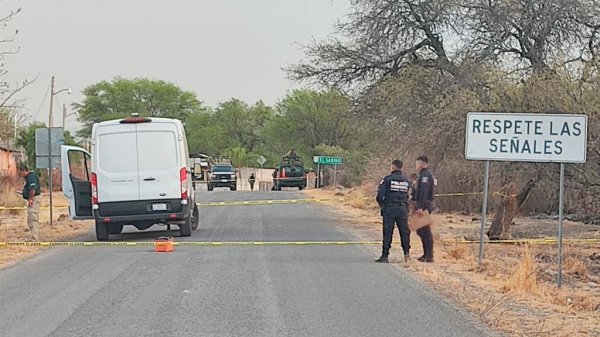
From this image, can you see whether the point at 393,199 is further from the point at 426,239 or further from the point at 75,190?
the point at 75,190

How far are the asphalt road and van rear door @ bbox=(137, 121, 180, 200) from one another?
73.4 inches

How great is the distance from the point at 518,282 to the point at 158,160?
9168 millimetres

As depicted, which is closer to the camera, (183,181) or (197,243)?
(197,243)

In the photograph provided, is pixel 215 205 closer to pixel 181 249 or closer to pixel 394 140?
pixel 394 140

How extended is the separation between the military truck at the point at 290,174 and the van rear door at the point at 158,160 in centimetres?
4220

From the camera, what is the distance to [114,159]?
19312mm

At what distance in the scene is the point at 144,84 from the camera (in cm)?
9850

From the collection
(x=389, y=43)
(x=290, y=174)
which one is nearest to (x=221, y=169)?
(x=290, y=174)

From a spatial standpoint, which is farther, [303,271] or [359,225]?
[359,225]

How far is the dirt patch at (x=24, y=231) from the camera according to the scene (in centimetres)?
1694

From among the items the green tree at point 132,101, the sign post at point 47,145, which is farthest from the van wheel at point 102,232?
the green tree at point 132,101

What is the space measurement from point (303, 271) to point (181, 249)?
4.25 m

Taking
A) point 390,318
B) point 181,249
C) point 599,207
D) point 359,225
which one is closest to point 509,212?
point 599,207

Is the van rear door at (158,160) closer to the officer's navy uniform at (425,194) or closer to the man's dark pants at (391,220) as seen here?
the man's dark pants at (391,220)
